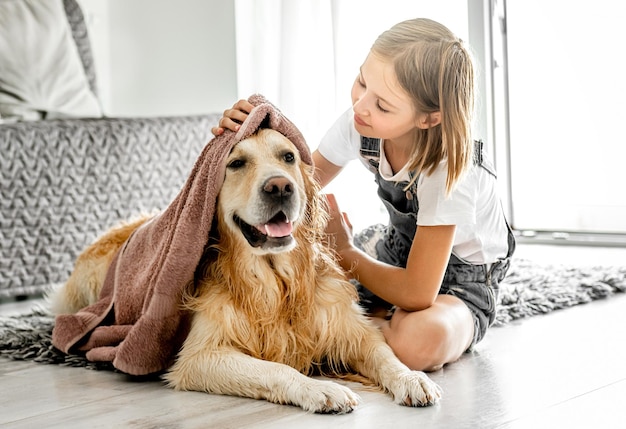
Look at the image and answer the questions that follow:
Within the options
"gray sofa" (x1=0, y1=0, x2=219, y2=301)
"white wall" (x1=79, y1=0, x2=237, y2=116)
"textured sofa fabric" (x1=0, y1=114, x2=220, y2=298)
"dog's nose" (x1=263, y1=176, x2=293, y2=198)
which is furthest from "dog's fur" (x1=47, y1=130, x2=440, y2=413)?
"white wall" (x1=79, y1=0, x2=237, y2=116)

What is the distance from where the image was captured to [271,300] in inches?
78.7

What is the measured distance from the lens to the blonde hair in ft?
6.42

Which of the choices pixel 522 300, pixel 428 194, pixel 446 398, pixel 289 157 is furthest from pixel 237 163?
pixel 522 300

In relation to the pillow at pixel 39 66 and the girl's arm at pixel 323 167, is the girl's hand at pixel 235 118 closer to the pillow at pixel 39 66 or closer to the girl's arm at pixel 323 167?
the girl's arm at pixel 323 167

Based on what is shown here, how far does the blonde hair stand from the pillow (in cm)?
180

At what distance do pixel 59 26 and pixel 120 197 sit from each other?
75 cm

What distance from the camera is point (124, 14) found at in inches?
169

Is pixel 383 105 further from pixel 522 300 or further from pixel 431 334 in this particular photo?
pixel 522 300

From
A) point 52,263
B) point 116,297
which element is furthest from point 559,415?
point 52,263

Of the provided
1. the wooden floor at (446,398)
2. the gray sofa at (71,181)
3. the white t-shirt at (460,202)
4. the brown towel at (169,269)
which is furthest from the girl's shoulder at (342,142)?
the gray sofa at (71,181)

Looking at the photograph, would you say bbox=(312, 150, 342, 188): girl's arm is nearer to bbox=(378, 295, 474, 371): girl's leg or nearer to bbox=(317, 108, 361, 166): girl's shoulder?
bbox=(317, 108, 361, 166): girl's shoulder

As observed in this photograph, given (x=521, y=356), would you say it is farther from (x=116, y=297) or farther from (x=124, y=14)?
(x=124, y=14)

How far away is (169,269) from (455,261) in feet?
2.25

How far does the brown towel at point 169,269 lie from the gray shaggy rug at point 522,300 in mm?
156
